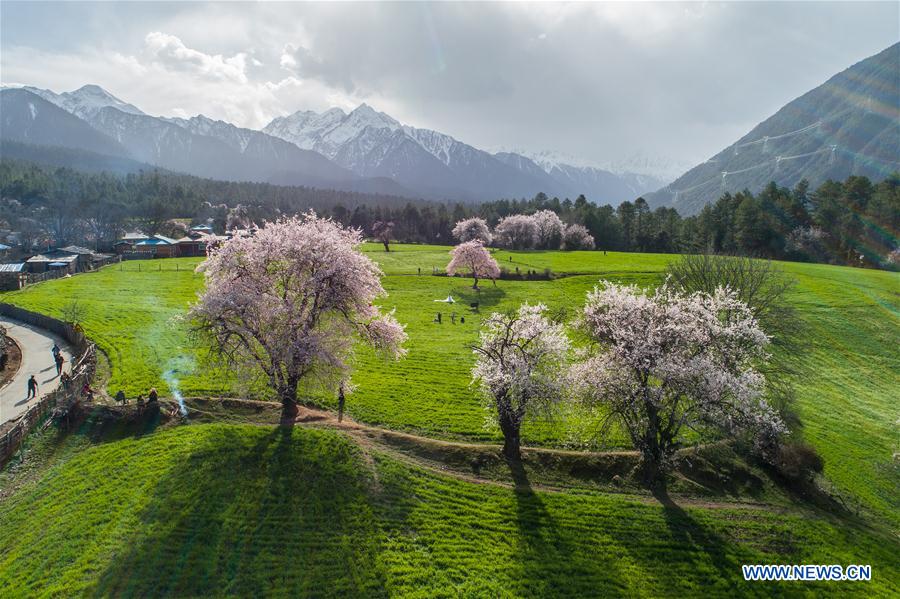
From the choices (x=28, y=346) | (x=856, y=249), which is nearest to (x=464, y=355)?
(x=28, y=346)

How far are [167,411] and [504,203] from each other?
178902 mm

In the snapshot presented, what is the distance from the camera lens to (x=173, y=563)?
2019 cm

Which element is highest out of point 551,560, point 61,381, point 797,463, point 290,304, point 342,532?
point 290,304

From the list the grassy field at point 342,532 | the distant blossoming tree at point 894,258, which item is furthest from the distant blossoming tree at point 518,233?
the grassy field at point 342,532

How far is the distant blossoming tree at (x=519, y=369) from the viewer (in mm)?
26969

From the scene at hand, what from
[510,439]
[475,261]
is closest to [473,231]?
[475,261]

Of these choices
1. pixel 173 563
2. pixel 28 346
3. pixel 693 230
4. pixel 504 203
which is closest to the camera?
pixel 173 563

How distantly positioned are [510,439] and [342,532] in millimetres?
11985

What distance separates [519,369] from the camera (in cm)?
2706

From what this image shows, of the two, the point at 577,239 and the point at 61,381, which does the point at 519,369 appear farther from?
the point at 577,239

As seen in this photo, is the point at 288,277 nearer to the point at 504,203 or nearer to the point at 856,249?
the point at 856,249

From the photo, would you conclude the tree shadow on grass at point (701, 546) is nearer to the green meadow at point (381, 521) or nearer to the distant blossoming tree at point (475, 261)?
the green meadow at point (381, 521)

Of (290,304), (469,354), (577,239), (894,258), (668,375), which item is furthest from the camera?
(577,239)

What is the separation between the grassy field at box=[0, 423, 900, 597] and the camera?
20.1 metres
